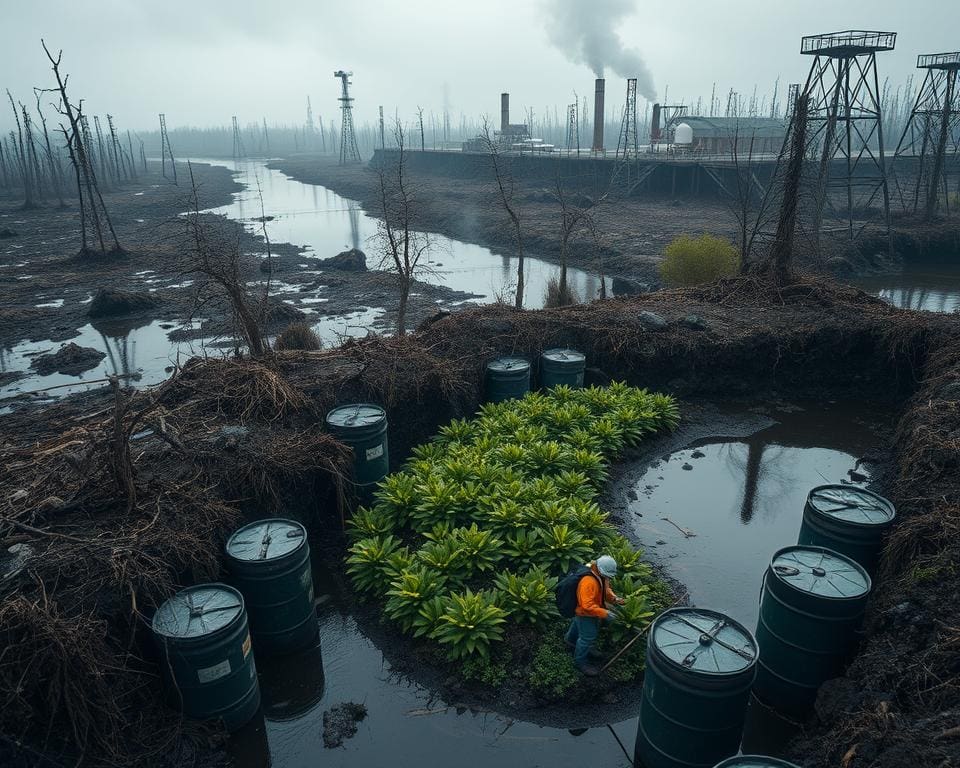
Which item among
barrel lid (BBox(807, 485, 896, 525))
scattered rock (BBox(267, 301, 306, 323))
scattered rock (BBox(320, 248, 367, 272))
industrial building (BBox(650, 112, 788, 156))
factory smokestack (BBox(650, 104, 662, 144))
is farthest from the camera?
factory smokestack (BBox(650, 104, 662, 144))

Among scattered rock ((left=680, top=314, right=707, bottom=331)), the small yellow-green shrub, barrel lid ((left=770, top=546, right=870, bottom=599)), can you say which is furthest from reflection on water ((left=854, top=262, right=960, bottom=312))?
barrel lid ((left=770, top=546, right=870, bottom=599))

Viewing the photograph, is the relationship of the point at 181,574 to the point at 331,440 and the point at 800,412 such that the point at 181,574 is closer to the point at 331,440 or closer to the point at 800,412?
the point at 331,440

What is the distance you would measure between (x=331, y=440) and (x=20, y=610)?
3952 mm

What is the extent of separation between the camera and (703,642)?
4.96 m

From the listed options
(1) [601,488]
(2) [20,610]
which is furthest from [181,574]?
(1) [601,488]

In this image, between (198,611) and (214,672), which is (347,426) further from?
(214,672)

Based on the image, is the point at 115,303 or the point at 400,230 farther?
the point at 115,303

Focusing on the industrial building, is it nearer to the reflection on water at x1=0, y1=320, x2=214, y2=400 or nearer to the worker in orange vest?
the reflection on water at x1=0, y1=320, x2=214, y2=400

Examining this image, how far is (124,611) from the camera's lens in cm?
549

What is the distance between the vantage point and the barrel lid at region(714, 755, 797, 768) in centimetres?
410

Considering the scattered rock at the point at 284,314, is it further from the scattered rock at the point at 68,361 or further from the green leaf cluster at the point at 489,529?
the green leaf cluster at the point at 489,529

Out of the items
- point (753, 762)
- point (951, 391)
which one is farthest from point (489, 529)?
point (951, 391)

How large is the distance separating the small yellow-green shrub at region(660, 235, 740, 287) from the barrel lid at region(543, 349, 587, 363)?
29.5ft

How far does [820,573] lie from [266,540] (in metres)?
5.44
